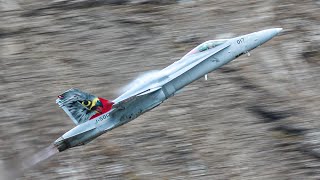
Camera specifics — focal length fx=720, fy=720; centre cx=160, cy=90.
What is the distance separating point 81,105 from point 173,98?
11702 millimetres

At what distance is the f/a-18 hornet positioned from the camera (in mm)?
38875

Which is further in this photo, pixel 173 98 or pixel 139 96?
pixel 173 98

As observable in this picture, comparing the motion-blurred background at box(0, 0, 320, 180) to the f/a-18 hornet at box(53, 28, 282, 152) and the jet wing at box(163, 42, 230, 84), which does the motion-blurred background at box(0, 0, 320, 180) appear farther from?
the jet wing at box(163, 42, 230, 84)

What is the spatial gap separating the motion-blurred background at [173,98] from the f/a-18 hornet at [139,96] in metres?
5.25

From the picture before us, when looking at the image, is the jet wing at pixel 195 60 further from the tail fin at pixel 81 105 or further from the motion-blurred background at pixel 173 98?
the motion-blurred background at pixel 173 98

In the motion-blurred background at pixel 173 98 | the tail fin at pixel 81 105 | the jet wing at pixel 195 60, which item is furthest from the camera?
the motion-blurred background at pixel 173 98

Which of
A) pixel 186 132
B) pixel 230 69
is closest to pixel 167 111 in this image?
pixel 186 132

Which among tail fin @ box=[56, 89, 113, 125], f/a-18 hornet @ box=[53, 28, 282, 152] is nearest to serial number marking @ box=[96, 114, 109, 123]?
f/a-18 hornet @ box=[53, 28, 282, 152]

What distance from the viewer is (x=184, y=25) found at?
57094 mm

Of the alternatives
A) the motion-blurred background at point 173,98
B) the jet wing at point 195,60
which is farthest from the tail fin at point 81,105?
the motion-blurred background at point 173,98

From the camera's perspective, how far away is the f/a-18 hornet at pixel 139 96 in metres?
38.9

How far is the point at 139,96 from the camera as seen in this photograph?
39375 mm

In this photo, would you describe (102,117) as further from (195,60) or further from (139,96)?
(195,60)

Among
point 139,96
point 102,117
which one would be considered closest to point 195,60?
point 139,96
